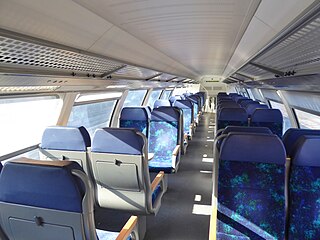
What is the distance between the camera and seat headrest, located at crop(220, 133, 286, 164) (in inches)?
97.6

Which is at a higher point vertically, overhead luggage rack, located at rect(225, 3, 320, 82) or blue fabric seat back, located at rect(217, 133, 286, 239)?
overhead luggage rack, located at rect(225, 3, 320, 82)

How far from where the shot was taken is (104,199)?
3516 mm

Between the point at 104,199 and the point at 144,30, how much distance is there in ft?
6.76

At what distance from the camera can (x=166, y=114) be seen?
564cm

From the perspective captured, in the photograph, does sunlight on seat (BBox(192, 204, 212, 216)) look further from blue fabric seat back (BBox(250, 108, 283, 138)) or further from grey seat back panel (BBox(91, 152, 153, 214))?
blue fabric seat back (BBox(250, 108, 283, 138))

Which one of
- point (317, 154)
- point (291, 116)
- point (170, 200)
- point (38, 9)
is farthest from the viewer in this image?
point (291, 116)

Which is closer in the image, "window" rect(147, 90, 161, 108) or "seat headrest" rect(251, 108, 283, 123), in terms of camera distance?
"seat headrest" rect(251, 108, 283, 123)

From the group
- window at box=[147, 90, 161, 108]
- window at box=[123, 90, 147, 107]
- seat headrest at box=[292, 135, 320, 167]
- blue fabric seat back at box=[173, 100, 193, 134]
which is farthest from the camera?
window at box=[147, 90, 161, 108]

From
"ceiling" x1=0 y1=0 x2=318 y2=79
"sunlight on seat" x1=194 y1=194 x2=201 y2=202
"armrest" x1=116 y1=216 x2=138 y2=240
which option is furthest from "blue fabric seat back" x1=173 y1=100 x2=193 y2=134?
"armrest" x1=116 y1=216 x2=138 y2=240

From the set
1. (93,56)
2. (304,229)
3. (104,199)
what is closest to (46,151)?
(104,199)

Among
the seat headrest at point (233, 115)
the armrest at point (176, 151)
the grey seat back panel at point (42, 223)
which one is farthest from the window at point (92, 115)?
the grey seat back panel at point (42, 223)

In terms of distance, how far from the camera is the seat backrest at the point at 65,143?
10.6ft

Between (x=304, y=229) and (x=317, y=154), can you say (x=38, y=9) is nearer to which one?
(x=317, y=154)

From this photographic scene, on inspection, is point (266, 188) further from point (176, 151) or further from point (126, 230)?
point (176, 151)
